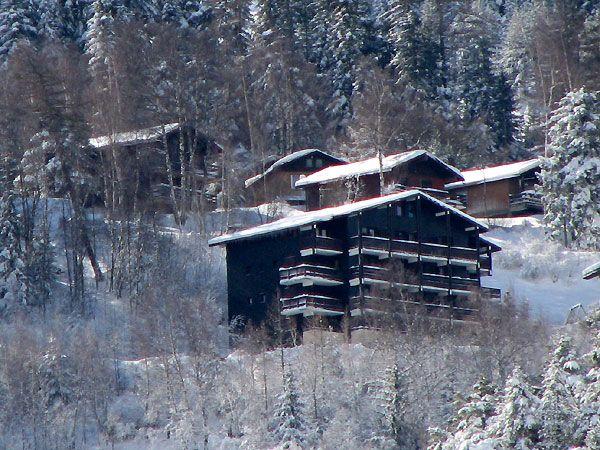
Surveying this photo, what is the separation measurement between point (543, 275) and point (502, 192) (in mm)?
16297

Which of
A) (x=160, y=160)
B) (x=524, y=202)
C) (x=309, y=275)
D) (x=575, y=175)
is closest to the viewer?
(x=309, y=275)

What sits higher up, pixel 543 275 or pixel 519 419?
pixel 543 275

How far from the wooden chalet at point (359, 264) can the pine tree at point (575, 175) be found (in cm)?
836

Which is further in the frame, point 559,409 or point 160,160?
point 160,160

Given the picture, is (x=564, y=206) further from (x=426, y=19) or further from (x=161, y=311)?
(x=426, y=19)

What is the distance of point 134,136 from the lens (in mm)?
67500

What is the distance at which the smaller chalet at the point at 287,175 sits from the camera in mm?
75312

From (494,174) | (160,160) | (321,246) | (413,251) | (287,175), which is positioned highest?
(160,160)

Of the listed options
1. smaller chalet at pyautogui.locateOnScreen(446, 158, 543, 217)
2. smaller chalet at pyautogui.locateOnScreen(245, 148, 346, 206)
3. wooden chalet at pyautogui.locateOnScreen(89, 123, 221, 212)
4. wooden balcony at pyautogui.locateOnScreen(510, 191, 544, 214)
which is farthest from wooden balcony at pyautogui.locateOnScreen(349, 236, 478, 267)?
smaller chalet at pyautogui.locateOnScreen(245, 148, 346, 206)

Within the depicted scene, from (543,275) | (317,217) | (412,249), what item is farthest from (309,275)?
(543,275)

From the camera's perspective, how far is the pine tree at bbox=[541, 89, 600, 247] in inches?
2476

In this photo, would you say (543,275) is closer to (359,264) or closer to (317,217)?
(359,264)

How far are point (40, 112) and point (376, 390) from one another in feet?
74.6

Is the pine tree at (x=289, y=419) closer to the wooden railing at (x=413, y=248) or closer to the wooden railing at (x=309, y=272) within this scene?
the wooden railing at (x=309, y=272)
